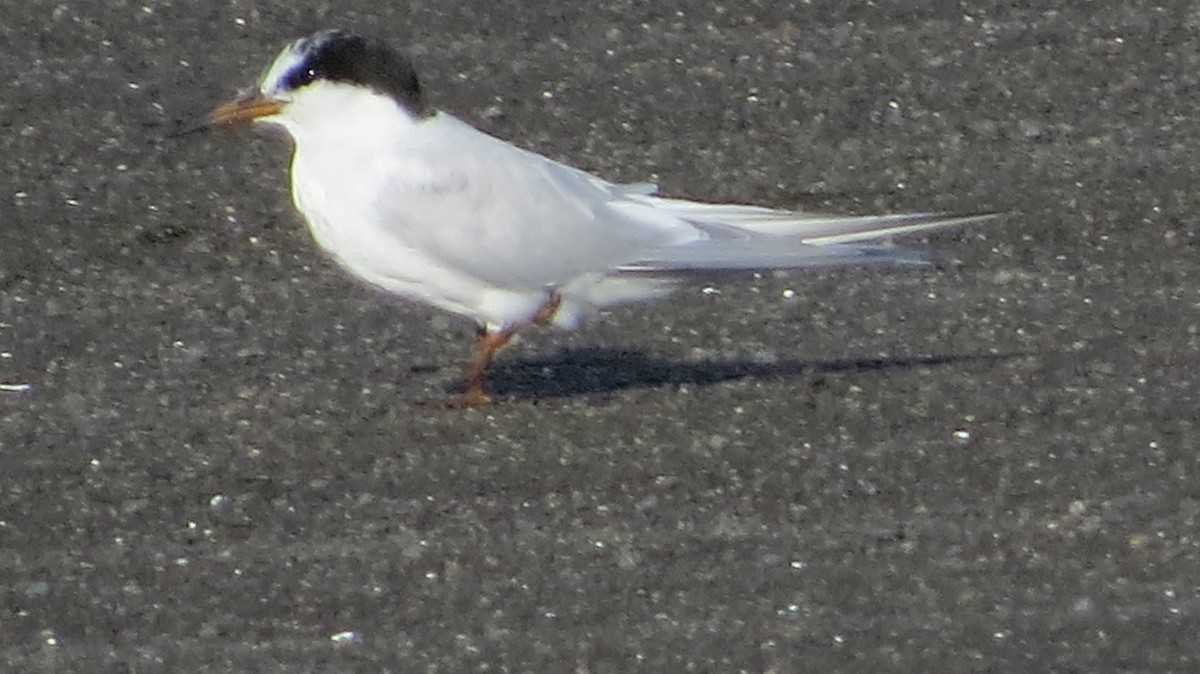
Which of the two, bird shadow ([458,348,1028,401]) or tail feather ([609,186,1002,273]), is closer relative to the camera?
tail feather ([609,186,1002,273])

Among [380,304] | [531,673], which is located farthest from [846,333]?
[531,673]

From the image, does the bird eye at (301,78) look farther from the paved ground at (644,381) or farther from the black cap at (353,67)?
the paved ground at (644,381)

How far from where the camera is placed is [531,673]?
4125mm

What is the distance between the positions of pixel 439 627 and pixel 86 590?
2.27 ft

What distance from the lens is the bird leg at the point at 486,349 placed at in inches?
212

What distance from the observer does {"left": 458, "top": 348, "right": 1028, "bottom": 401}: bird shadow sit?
5.54m

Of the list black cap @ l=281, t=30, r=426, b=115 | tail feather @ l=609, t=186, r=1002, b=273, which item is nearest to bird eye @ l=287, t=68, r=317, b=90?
black cap @ l=281, t=30, r=426, b=115

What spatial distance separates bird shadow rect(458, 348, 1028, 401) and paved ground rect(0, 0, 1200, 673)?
16 mm

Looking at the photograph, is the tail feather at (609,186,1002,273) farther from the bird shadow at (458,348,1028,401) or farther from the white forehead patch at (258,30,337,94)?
the white forehead patch at (258,30,337,94)

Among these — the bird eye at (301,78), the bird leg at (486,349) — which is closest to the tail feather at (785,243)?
the bird leg at (486,349)

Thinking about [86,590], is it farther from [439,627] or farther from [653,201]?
[653,201]

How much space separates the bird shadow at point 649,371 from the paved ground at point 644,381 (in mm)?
16

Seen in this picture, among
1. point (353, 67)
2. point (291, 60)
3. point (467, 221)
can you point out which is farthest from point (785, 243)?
point (291, 60)

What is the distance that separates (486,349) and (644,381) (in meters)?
0.38
